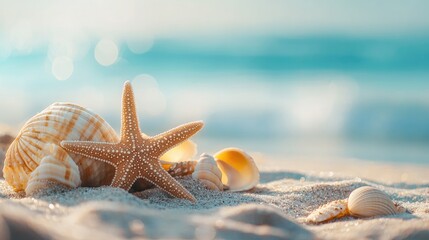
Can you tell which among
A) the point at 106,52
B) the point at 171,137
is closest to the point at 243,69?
the point at 106,52

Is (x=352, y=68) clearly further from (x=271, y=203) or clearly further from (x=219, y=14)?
(x=271, y=203)

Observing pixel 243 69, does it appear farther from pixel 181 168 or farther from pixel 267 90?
pixel 181 168

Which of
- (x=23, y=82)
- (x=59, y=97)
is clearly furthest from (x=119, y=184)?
(x=23, y=82)

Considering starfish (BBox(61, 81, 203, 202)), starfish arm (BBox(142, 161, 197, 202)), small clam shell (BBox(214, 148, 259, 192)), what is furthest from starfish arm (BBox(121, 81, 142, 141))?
small clam shell (BBox(214, 148, 259, 192))

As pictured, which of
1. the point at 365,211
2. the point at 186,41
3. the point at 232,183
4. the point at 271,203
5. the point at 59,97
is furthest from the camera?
the point at 186,41

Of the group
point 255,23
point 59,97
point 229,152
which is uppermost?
point 255,23

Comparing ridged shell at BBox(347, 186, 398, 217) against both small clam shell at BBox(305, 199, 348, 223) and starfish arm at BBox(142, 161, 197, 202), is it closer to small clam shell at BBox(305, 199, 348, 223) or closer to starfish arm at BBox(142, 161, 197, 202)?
small clam shell at BBox(305, 199, 348, 223)

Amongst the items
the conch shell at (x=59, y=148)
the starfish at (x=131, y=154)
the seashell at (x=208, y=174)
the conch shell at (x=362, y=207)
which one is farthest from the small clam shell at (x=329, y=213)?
the conch shell at (x=59, y=148)
